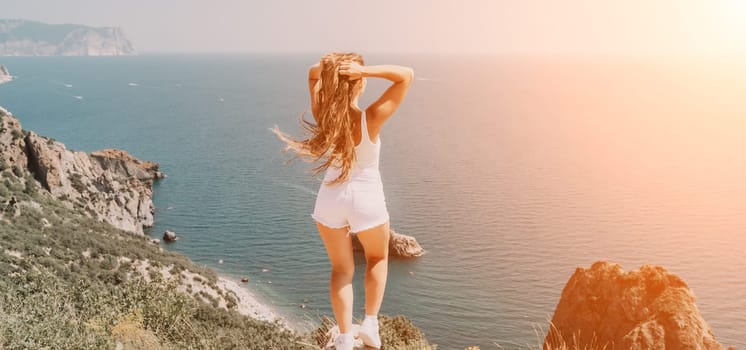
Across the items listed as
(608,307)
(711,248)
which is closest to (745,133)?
(711,248)

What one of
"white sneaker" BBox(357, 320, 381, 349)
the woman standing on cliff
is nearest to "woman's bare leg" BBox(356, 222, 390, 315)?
the woman standing on cliff

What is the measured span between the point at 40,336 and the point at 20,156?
47771 millimetres

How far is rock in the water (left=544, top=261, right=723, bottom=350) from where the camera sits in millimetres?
10250

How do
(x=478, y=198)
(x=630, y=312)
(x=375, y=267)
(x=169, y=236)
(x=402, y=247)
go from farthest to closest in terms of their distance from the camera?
(x=478, y=198) < (x=169, y=236) < (x=402, y=247) < (x=630, y=312) < (x=375, y=267)

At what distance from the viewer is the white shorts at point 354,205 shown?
170 inches

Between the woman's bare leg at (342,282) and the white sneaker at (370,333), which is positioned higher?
the woman's bare leg at (342,282)

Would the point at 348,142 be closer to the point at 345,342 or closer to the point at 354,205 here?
the point at 354,205

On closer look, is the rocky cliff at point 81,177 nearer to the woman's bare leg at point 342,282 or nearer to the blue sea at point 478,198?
the blue sea at point 478,198

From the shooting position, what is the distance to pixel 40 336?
5875 millimetres

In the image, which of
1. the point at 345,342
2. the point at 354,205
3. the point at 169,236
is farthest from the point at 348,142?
the point at 169,236

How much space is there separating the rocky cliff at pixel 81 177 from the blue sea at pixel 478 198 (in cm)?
369

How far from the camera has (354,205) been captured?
432 centimetres

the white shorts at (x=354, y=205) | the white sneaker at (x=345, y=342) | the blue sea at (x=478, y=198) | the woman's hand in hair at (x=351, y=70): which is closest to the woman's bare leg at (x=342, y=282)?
the white sneaker at (x=345, y=342)

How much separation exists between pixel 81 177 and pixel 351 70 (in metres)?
58.5
